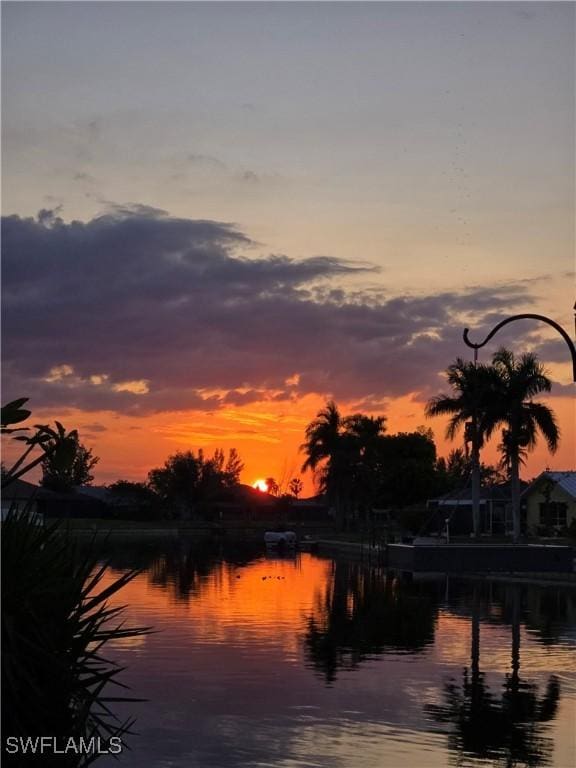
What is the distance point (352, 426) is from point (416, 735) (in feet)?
317

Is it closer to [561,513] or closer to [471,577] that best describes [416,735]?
[471,577]

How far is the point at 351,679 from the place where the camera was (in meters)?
19.9

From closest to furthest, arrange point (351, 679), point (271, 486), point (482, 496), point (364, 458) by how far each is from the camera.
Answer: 1. point (351, 679)
2. point (482, 496)
3. point (364, 458)
4. point (271, 486)

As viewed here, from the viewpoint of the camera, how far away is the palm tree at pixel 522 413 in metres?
62.6

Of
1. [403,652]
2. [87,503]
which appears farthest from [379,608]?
[87,503]

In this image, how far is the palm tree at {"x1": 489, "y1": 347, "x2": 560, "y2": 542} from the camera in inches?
2464

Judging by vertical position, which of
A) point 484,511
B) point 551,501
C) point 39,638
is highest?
point 551,501

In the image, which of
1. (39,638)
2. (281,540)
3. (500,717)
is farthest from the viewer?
(281,540)

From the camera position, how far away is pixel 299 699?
1805 centimetres

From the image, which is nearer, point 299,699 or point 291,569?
point 299,699

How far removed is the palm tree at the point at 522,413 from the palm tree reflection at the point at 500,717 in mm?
42033

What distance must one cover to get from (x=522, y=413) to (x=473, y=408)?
161 inches

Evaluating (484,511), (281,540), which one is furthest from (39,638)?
(484,511)

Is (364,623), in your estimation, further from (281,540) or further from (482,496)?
(482,496)
